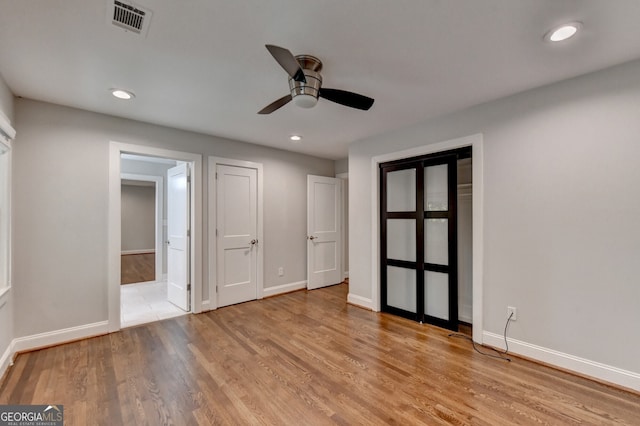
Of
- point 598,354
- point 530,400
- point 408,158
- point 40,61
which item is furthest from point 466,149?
point 40,61

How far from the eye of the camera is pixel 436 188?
3.32 m

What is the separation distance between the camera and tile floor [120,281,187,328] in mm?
3643

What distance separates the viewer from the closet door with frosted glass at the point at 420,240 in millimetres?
3188

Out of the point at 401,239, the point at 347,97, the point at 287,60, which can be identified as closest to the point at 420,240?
the point at 401,239

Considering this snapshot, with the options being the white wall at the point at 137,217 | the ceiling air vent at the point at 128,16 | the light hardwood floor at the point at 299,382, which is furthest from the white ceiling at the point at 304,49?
the white wall at the point at 137,217

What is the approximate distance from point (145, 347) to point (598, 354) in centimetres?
400

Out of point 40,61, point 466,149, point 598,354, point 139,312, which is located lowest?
point 139,312

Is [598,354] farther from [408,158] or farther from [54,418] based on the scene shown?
[54,418]

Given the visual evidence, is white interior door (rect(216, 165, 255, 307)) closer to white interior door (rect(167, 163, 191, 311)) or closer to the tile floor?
white interior door (rect(167, 163, 191, 311))

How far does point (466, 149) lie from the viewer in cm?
305

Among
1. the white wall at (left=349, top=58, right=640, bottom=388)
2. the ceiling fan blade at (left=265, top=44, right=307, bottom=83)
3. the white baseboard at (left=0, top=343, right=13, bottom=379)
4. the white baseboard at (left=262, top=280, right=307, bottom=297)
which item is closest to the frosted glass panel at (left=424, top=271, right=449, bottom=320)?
the white wall at (left=349, top=58, right=640, bottom=388)

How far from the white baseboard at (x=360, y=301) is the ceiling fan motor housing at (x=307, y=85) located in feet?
9.53

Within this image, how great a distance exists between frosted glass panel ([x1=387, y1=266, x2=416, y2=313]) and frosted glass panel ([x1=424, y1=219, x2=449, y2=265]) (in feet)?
1.12

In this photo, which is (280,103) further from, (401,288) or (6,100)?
(401,288)
